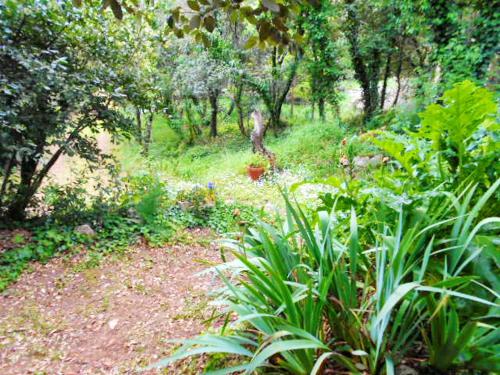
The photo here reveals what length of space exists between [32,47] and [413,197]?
348 centimetres

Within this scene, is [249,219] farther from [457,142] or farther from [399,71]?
[399,71]

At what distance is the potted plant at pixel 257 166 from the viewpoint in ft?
21.1

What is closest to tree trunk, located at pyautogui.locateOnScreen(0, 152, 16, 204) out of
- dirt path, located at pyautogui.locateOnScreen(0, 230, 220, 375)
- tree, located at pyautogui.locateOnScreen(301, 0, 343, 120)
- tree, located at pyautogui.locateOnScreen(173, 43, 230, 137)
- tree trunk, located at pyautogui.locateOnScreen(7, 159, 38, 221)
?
tree trunk, located at pyautogui.locateOnScreen(7, 159, 38, 221)

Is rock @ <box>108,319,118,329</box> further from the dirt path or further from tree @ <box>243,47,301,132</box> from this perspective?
tree @ <box>243,47,301,132</box>

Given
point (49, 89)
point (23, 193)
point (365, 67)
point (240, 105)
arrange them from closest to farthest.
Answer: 1. point (49, 89)
2. point (23, 193)
3. point (365, 67)
4. point (240, 105)

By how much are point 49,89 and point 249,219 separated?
2.50 meters

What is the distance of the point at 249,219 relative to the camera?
4.26 m

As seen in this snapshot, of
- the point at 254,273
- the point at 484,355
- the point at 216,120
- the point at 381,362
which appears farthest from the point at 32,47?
the point at 216,120

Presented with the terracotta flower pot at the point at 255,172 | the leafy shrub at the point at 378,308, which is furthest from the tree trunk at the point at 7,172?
the terracotta flower pot at the point at 255,172

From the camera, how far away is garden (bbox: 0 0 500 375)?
45.4 inches

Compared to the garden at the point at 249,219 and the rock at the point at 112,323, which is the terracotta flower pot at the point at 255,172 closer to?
the garden at the point at 249,219

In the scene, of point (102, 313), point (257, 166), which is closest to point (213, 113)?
point (257, 166)

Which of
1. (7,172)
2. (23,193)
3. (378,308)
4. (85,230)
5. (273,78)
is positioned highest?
(273,78)

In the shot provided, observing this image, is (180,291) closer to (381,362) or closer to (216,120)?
(381,362)
